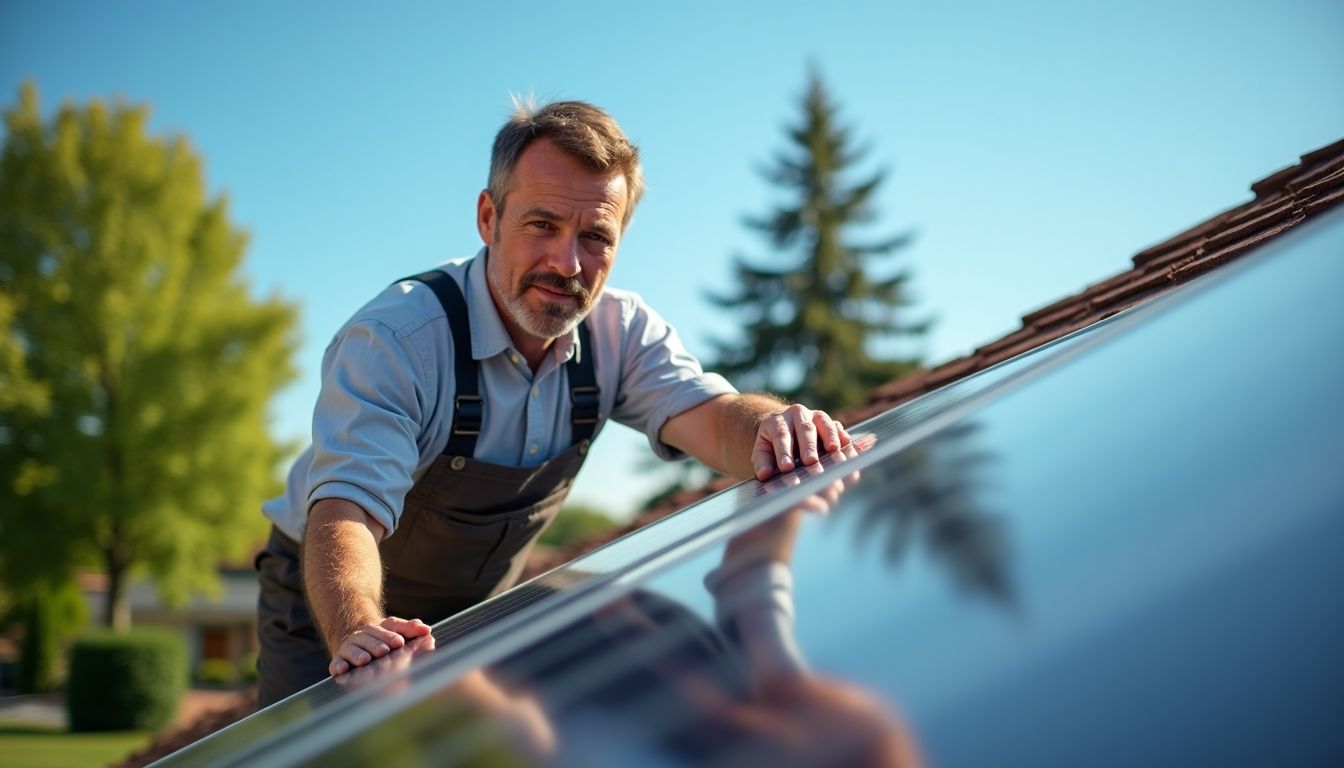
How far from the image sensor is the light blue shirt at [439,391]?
7.80 ft

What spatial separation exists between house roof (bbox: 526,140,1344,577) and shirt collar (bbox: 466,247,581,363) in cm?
56

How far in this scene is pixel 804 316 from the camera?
95.3ft

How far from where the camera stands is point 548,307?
112 inches

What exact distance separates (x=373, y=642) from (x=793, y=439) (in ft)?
2.62

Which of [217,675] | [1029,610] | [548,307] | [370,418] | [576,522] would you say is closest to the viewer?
[1029,610]

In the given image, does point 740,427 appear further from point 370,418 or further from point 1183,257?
point 1183,257

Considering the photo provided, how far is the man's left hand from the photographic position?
6.13 feet

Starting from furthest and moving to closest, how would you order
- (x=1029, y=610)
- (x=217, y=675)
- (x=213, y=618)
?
(x=213, y=618) → (x=217, y=675) → (x=1029, y=610)

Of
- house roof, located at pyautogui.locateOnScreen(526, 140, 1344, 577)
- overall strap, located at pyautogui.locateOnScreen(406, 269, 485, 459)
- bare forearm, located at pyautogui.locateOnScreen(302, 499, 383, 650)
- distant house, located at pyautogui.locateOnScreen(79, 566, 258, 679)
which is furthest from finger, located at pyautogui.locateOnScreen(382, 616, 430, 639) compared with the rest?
distant house, located at pyautogui.locateOnScreen(79, 566, 258, 679)

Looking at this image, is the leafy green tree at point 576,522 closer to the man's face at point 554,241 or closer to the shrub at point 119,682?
the shrub at point 119,682

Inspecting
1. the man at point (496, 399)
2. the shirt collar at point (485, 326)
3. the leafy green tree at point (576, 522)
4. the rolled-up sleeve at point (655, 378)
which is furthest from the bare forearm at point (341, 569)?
the leafy green tree at point (576, 522)

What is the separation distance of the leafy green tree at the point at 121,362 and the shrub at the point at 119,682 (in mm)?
3190

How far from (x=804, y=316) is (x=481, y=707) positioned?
28636mm

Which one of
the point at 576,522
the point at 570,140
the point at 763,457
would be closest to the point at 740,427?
the point at 763,457
